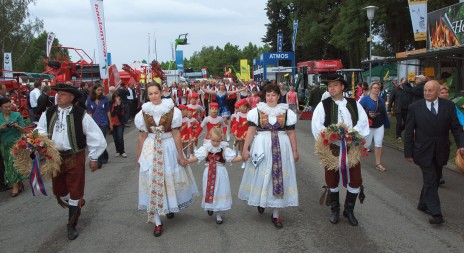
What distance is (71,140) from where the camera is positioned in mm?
5406

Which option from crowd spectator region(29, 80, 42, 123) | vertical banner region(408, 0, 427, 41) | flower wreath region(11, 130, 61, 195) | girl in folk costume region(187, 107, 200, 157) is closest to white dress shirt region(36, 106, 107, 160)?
flower wreath region(11, 130, 61, 195)

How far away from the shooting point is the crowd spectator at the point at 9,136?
7535mm

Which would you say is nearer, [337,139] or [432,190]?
[337,139]

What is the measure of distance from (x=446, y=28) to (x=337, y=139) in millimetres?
14929

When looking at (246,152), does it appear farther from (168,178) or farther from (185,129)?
(185,129)

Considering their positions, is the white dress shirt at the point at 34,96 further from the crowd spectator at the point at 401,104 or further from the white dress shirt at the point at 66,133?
the crowd spectator at the point at 401,104

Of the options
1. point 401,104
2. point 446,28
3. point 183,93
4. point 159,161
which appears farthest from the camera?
point 183,93

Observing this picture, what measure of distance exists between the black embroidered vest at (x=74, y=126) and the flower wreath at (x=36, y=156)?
22 cm

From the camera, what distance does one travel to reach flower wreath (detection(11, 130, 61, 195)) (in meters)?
→ 5.21

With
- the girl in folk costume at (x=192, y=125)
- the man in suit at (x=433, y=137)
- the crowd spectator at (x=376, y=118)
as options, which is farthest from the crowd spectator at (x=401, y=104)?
the man in suit at (x=433, y=137)

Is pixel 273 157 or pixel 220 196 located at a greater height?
pixel 273 157

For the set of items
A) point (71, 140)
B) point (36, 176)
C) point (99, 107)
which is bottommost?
point (36, 176)

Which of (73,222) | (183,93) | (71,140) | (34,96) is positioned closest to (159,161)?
(71,140)

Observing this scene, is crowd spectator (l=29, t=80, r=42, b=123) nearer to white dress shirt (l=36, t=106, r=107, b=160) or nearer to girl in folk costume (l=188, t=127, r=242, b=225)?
white dress shirt (l=36, t=106, r=107, b=160)
